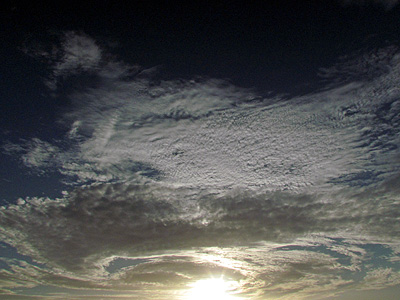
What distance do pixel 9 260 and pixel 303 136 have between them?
2908 cm

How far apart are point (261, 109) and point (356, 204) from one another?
11675 mm

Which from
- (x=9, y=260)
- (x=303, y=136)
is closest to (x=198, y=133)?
(x=303, y=136)

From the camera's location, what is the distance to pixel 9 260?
2341 cm

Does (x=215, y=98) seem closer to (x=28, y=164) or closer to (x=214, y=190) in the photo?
(x=214, y=190)

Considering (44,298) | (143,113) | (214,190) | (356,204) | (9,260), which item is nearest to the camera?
(143,113)

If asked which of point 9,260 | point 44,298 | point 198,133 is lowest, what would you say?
point 44,298

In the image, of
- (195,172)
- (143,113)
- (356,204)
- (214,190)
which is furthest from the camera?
(356,204)

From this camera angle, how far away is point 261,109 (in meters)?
10.1

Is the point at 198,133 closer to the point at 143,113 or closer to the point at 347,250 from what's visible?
the point at 143,113

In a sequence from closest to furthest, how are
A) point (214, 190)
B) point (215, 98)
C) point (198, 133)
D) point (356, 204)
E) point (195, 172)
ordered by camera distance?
1. point (215, 98)
2. point (198, 133)
3. point (195, 172)
4. point (214, 190)
5. point (356, 204)

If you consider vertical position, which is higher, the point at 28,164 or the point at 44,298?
the point at 28,164

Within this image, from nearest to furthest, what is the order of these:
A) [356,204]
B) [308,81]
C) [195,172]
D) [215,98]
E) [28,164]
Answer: [308,81] < [215,98] < [28,164] < [195,172] < [356,204]

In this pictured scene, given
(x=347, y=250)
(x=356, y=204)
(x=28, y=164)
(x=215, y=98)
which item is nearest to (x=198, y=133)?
(x=215, y=98)

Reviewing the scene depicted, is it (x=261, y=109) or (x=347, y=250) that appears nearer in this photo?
(x=261, y=109)
